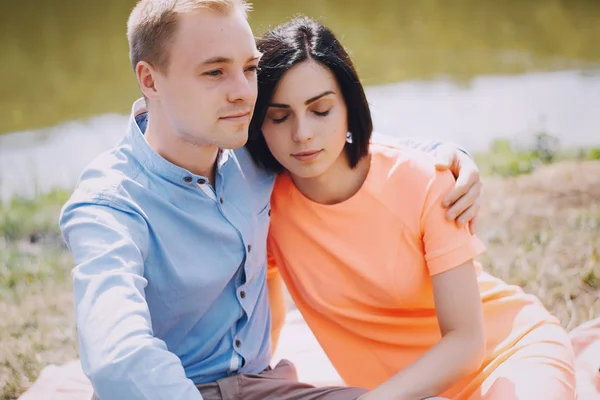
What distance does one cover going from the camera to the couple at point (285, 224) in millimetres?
1927

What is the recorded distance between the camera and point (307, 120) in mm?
2035

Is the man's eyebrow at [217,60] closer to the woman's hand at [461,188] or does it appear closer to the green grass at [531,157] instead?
the woman's hand at [461,188]

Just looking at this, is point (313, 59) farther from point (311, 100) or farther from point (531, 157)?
point (531, 157)

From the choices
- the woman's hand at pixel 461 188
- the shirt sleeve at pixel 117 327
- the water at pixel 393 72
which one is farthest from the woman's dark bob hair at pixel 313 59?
the water at pixel 393 72

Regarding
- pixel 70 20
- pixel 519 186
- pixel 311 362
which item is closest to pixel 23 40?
pixel 70 20

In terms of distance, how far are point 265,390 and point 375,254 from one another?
47cm

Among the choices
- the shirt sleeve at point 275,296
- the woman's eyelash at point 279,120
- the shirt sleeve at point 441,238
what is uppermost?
the woman's eyelash at point 279,120

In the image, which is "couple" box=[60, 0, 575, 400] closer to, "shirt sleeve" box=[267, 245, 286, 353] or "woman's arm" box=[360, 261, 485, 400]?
"woman's arm" box=[360, 261, 485, 400]

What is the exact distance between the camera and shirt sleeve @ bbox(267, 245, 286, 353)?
2.43 meters

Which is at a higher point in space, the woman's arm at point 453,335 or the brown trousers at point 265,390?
the woman's arm at point 453,335

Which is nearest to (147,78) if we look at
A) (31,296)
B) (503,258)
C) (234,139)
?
(234,139)

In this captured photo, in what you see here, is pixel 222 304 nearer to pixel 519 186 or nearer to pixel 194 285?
pixel 194 285

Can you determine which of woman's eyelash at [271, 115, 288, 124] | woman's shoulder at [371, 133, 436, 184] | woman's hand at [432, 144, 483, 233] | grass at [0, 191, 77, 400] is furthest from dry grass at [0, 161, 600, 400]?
woman's eyelash at [271, 115, 288, 124]

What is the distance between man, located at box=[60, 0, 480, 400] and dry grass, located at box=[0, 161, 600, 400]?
1.22m
